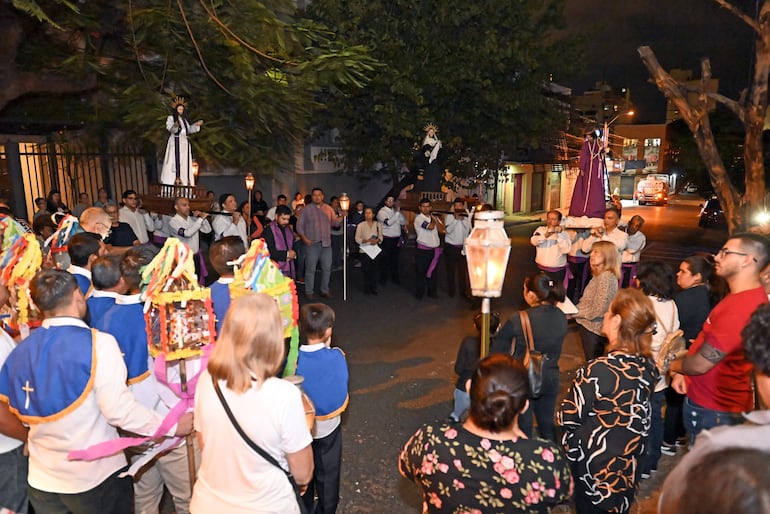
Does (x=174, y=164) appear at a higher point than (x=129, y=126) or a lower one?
lower

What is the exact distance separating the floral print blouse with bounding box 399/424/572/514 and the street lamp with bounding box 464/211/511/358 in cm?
115

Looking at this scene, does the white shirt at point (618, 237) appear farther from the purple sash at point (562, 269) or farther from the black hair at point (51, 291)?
the black hair at point (51, 291)

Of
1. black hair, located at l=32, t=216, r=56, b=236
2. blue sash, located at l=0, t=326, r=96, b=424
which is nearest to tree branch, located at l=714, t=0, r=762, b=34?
blue sash, located at l=0, t=326, r=96, b=424

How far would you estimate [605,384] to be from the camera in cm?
311

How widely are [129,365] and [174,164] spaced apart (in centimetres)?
399

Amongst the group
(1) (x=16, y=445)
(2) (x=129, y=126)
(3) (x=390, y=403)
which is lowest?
(3) (x=390, y=403)

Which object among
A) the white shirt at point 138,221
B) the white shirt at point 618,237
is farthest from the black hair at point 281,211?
the white shirt at point 618,237

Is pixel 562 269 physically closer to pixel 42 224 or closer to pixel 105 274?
pixel 105 274

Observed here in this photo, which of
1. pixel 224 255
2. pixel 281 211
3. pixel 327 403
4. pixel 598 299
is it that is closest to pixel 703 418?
pixel 598 299

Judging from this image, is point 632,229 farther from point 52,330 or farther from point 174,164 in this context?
point 52,330

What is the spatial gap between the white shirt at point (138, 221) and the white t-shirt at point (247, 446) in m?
7.95

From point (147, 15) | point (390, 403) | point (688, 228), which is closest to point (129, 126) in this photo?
point (147, 15)

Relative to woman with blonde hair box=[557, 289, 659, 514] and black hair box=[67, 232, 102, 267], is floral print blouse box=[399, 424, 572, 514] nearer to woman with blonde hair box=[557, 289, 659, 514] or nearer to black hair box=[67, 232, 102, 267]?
woman with blonde hair box=[557, 289, 659, 514]

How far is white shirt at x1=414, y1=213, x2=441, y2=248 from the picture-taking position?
1029 cm
